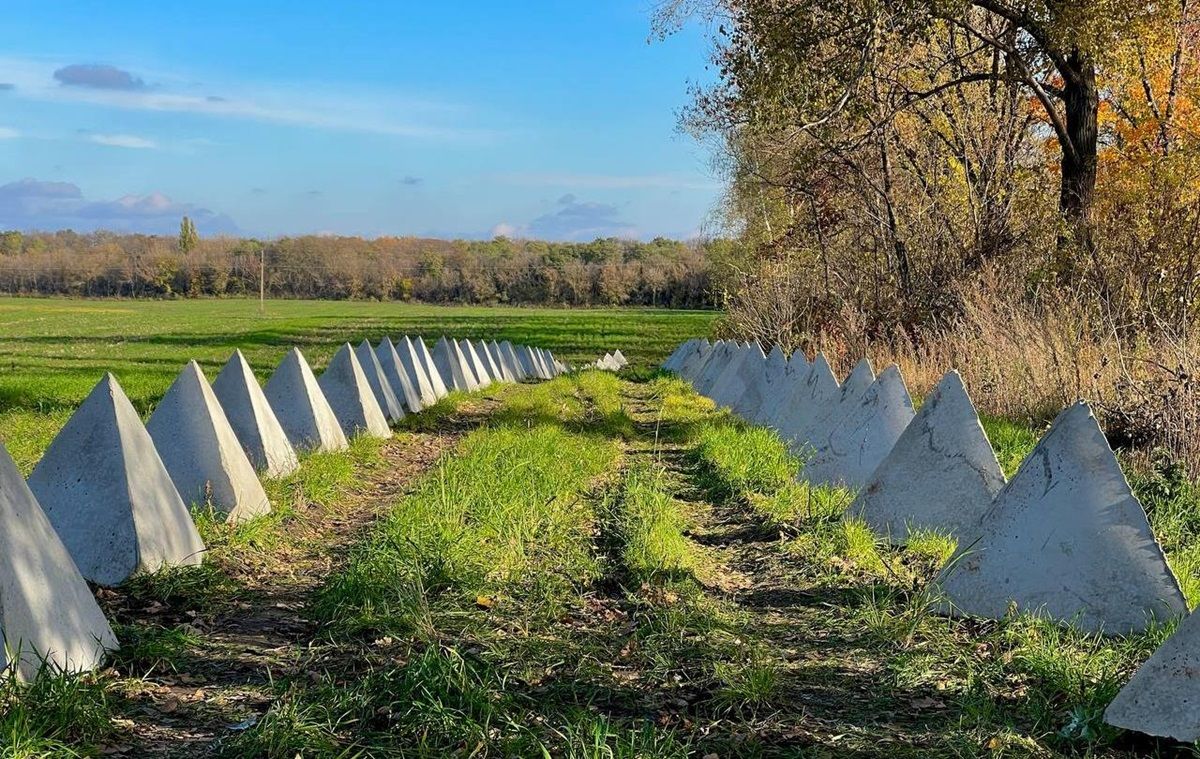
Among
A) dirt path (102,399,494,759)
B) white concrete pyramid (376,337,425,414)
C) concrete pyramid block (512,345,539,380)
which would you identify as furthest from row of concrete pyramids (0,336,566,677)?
concrete pyramid block (512,345,539,380)

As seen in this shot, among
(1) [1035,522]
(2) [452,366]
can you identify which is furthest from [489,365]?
(1) [1035,522]

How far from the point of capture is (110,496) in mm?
5020

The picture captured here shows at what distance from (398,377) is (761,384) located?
4.83 m

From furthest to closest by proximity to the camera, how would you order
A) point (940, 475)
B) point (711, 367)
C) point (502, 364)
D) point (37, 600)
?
1. point (502, 364)
2. point (711, 367)
3. point (940, 475)
4. point (37, 600)

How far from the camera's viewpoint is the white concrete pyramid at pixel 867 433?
286 inches

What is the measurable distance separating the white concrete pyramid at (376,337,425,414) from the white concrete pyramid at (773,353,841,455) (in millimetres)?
5221

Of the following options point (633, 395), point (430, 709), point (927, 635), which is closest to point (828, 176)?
point (633, 395)

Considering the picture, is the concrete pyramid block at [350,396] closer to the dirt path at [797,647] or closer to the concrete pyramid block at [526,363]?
the dirt path at [797,647]

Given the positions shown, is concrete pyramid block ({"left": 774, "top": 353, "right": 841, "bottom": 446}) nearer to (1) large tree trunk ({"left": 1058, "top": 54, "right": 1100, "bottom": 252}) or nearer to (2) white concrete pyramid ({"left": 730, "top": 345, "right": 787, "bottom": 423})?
(2) white concrete pyramid ({"left": 730, "top": 345, "right": 787, "bottom": 423})

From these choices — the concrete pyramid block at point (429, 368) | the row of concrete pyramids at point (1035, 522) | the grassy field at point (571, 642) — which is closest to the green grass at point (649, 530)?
the grassy field at point (571, 642)

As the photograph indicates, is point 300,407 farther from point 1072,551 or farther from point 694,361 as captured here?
point 694,361

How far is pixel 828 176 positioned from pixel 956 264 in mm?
4914

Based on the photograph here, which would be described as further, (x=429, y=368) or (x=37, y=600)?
(x=429, y=368)

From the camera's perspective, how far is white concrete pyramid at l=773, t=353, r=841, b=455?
8.75 metres
